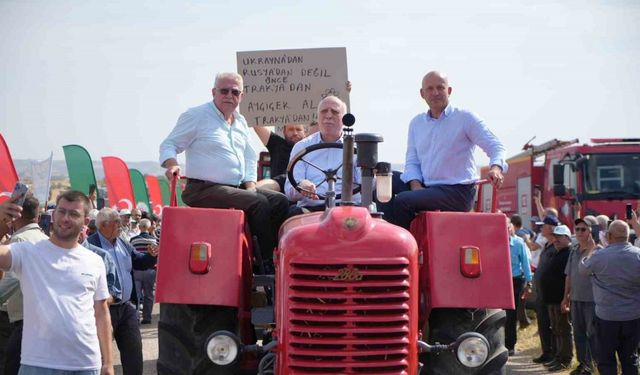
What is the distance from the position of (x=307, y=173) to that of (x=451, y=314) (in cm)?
167

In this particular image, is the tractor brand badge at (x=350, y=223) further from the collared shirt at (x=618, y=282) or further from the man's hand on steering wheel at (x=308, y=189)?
the collared shirt at (x=618, y=282)

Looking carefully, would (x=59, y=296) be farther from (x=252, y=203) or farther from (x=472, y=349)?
(x=472, y=349)

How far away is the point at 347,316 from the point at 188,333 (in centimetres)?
139

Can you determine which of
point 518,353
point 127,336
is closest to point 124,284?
point 127,336

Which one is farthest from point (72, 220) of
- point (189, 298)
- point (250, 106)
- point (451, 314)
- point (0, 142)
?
point (0, 142)

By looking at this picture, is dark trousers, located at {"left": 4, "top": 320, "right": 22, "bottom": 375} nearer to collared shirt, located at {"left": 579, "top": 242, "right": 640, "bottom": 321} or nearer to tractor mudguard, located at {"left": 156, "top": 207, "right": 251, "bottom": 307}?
tractor mudguard, located at {"left": 156, "top": 207, "right": 251, "bottom": 307}

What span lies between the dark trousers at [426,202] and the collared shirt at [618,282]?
4.09 metres

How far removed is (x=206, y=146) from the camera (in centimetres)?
738

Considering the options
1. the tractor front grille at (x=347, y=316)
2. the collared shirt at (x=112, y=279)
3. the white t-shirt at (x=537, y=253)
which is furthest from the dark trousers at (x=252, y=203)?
the white t-shirt at (x=537, y=253)

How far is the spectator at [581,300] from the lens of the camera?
12.3m

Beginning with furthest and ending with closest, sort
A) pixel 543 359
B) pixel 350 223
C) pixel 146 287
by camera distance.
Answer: pixel 146 287 → pixel 543 359 → pixel 350 223

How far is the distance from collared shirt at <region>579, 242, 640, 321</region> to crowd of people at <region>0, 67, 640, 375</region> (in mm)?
11

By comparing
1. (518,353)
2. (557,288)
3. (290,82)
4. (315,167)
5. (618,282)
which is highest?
(290,82)

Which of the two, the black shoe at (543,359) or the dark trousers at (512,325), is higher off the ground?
the dark trousers at (512,325)
